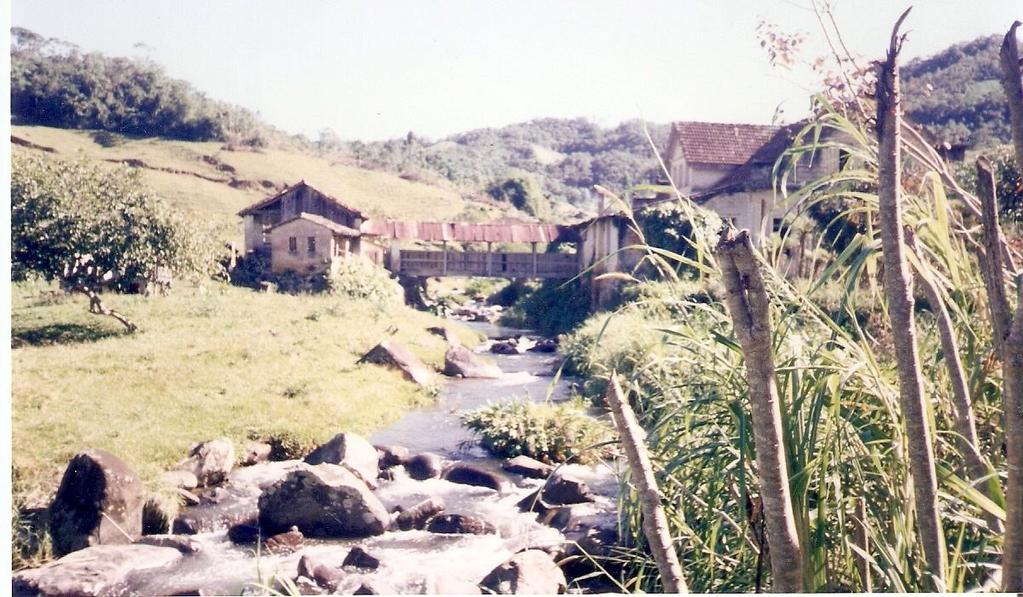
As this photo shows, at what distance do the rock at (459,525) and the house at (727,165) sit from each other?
271 inches

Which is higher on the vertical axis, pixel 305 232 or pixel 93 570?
pixel 305 232

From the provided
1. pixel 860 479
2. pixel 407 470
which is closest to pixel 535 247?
pixel 407 470

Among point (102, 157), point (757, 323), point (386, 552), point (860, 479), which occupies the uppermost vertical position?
point (102, 157)

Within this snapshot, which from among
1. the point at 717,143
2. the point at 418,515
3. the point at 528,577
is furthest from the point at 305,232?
the point at 528,577

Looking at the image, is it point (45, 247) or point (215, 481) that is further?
point (45, 247)

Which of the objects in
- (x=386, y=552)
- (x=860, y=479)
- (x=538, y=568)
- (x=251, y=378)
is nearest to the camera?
(x=860, y=479)

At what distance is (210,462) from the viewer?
768 centimetres

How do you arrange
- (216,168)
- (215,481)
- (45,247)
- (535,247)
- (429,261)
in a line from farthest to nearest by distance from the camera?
(216,168), (429,261), (535,247), (45,247), (215,481)

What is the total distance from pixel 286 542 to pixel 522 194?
16510 mm

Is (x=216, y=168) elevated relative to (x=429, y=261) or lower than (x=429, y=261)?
elevated

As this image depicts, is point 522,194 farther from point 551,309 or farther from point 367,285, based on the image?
point 551,309

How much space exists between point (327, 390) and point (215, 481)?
291cm

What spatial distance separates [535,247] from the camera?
14305 millimetres

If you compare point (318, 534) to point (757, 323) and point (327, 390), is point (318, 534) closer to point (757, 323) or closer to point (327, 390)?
point (327, 390)
